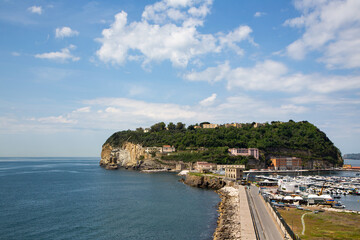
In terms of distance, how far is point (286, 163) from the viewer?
140500 mm

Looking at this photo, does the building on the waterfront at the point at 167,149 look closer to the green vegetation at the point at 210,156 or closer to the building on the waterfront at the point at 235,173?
the green vegetation at the point at 210,156

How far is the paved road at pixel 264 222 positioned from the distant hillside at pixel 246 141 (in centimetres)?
8526

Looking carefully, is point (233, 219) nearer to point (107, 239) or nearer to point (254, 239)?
point (254, 239)

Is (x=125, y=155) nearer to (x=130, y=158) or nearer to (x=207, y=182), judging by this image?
(x=130, y=158)

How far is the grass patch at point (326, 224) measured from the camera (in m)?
28.3

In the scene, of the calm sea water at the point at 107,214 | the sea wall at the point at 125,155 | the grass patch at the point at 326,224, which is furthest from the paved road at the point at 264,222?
the sea wall at the point at 125,155

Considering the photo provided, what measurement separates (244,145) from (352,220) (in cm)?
10981

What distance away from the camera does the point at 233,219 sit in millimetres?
37031

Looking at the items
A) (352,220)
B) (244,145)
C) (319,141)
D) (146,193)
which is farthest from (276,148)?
(352,220)

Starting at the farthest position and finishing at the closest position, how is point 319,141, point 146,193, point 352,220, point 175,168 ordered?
point 319,141
point 175,168
point 146,193
point 352,220

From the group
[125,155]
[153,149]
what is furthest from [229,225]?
[125,155]

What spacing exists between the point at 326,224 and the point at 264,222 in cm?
783

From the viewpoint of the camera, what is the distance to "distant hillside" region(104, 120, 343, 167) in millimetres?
134663

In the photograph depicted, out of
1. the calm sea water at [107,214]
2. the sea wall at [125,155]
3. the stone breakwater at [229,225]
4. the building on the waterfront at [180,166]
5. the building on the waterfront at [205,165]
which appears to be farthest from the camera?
the sea wall at [125,155]
